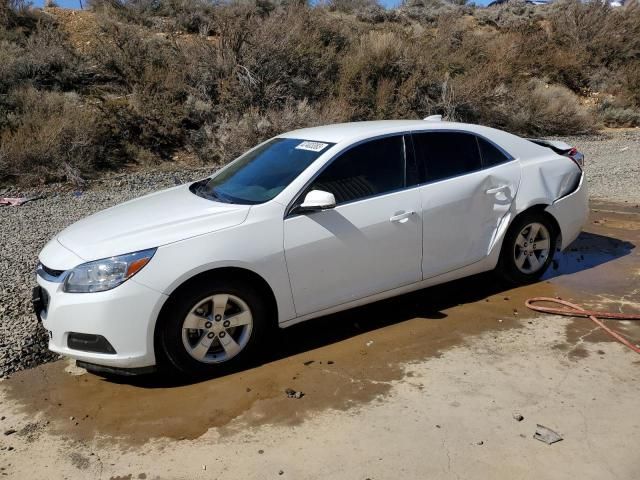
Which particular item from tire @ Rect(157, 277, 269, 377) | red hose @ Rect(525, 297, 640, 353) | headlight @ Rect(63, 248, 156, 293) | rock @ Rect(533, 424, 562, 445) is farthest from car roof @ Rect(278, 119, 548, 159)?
rock @ Rect(533, 424, 562, 445)

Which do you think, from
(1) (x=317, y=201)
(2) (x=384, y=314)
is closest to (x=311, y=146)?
(1) (x=317, y=201)

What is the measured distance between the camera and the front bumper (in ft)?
12.3

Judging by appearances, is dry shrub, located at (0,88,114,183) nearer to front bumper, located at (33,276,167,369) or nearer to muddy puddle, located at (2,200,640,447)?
muddy puddle, located at (2,200,640,447)

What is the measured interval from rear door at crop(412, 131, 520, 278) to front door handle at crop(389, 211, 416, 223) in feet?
0.51

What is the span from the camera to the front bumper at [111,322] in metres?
3.76

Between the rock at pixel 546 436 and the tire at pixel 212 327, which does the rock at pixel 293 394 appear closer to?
the tire at pixel 212 327

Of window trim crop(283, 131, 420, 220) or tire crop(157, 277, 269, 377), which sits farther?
window trim crop(283, 131, 420, 220)

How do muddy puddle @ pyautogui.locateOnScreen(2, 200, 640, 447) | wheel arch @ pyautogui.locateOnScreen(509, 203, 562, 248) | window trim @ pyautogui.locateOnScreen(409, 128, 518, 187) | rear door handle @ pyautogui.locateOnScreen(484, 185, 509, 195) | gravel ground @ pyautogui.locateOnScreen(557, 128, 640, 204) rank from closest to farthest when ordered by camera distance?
muddy puddle @ pyautogui.locateOnScreen(2, 200, 640, 447) < window trim @ pyautogui.locateOnScreen(409, 128, 518, 187) < rear door handle @ pyautogui.locateOnScreen(484, 185, 509, 195) < wheel arch @ pyautogui.locateOnScreen(509, 203, 562, 248) < gravel ground @ pyautogui.locateOnScreen(557, 128, 640, 204)

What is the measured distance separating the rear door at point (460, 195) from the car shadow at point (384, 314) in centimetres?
45

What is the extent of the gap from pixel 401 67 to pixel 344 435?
15.4 metres

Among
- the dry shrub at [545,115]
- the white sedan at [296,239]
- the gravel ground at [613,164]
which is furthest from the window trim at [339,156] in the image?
the dry shrub at [545,115]

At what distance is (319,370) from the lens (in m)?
4.19

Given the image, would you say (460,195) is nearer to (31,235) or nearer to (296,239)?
(296,239)

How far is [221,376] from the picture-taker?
4.13 m
